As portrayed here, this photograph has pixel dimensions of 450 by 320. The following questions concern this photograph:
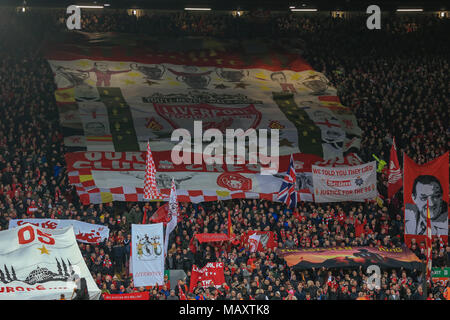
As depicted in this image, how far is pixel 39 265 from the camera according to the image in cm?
1619

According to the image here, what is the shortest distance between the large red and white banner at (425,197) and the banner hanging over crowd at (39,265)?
1085 cm

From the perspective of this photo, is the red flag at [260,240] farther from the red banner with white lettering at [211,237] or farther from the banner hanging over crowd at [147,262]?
the banner hanging over crowd at [147,262]

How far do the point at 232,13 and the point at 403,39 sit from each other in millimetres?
10241

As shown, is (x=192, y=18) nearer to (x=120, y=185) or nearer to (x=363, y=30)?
(x=363, y=30)

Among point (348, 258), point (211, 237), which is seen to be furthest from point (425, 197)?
point (211, 237)

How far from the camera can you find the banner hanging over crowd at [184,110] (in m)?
26.0

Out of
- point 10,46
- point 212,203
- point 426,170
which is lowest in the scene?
point 212,203

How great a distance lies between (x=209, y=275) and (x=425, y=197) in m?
7.40

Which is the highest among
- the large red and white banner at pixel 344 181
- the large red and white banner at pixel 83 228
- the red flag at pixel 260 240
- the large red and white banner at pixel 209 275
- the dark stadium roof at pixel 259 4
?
the dark stadium roof at pixel 259 4

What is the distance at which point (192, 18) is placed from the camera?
39.2 m

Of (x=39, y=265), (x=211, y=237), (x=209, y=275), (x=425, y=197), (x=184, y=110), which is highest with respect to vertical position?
(x=184, y=110)

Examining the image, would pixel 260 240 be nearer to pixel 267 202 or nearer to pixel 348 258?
pixel 348 258

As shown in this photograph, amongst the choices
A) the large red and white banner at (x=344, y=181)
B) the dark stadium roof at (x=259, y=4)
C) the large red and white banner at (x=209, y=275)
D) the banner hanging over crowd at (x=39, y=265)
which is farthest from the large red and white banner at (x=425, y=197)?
the dark stadium roof at (x=259, y=4)
